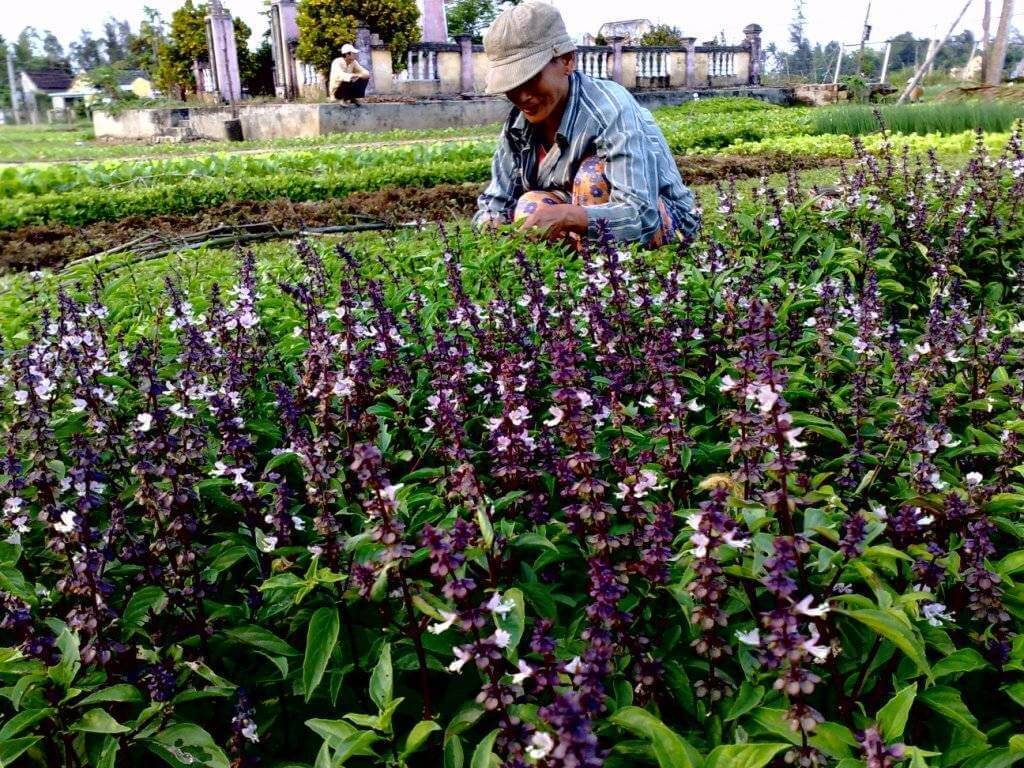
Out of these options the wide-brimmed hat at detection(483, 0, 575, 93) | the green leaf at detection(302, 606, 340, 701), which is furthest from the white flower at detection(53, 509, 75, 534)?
the wide-brimmed hat at detection(483, 0, 575, 93)

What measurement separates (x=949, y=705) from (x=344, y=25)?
28.9m

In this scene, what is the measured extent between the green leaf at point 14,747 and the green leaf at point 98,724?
8 centimetres

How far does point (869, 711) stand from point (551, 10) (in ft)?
12.7

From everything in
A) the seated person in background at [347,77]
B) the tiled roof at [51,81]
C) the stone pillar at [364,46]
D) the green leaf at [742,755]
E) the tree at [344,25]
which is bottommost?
the green leaf at [742,755]

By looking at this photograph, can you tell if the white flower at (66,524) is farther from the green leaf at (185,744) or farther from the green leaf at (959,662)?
the green leaf at (959,662)

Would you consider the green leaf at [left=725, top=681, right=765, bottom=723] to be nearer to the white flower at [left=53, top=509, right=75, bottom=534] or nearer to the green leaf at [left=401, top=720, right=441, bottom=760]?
the green leaf at [left=401, top=720, right=441, bottom=760]

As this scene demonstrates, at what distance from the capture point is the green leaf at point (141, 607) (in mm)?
1942

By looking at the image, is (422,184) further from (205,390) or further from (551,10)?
(205,390)

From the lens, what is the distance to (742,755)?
1.46m

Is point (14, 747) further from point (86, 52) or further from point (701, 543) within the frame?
point (86, 52)

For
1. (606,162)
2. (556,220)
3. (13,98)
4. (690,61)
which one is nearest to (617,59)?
(690,61)

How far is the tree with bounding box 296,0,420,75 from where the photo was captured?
90.5 ft

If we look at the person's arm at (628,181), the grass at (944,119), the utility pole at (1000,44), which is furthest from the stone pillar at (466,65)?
the person's arm at (628,181)

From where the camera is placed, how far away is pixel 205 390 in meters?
2.62
